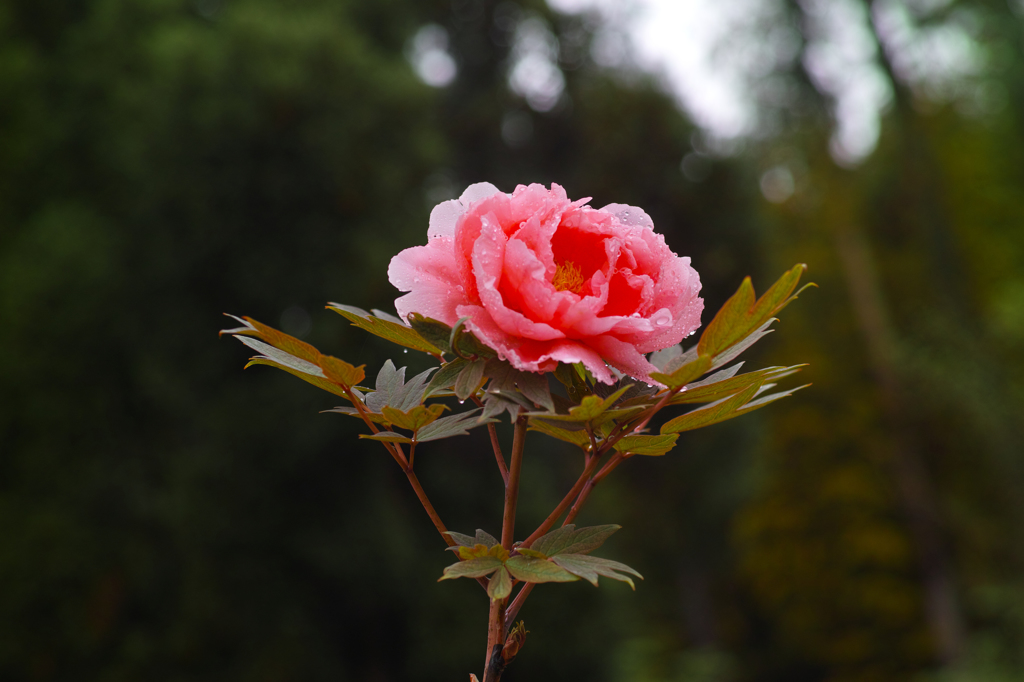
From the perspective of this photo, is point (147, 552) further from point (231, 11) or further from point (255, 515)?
point (231, 11)

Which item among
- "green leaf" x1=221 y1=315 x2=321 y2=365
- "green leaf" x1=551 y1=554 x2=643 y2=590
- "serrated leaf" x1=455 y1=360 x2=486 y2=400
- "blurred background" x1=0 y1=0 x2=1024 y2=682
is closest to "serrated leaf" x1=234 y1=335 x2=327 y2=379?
"green leaf" x1=221 y1=315 x2=321 y2=365

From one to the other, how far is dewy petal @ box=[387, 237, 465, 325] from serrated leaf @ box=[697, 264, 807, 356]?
0.60 feet

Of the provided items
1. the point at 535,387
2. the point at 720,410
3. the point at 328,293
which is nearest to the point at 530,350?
the point at 535,387

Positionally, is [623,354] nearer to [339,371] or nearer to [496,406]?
[496,406]

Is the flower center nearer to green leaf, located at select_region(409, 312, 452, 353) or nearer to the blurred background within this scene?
green leaf, located at select_region(409, 312, 452, 353)

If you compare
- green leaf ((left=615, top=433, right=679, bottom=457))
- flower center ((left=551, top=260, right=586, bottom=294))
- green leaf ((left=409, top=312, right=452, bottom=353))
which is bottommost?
green leaf ((left=615, top=433, right=679, bottom=457))

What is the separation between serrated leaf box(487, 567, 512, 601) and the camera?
0.47 meters

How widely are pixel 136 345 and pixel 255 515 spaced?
133cm

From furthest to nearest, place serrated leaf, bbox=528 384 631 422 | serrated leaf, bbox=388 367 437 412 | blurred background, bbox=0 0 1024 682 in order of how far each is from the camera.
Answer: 1. blurred background, bbox=0 0 1024 682
2. serrated leaf, bbox=388 367 437 412
3. serrated leaf, bbox=528 384 631 422

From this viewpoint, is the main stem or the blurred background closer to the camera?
the main stem

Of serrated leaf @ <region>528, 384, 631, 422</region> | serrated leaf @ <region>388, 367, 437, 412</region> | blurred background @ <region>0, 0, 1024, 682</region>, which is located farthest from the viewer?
blurred background @ <region>0, 0, 1024, 682</region>

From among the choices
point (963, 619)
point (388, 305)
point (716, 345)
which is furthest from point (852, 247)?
point (716, 345)

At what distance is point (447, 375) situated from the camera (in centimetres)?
50

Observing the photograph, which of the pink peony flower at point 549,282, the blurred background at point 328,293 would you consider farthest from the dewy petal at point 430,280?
the blurred background at point 328,293
